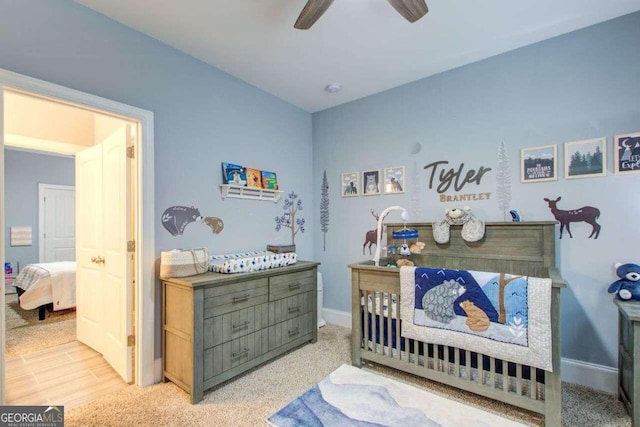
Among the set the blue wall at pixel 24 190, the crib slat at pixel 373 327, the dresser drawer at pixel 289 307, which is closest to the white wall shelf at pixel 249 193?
the dresser drawer at pixel 289 307

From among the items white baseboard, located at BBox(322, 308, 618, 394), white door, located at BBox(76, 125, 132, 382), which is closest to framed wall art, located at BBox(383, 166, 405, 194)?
white baseboard, located at BBox(322, 308, 618, 394)

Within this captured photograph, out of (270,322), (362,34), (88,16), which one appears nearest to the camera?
(88,16)

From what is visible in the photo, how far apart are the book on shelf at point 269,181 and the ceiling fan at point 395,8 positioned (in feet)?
5.51

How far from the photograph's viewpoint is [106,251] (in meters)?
2.59

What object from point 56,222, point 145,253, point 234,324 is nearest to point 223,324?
point 234,324

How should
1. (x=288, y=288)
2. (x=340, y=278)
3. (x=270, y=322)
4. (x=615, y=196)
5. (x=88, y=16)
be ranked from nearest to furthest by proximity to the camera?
1. (x=88, y=16)
2. (x=615, y=196)
3. (x=270, y=322)
4. (x=288, y=288)
5. (x=340, y=278)

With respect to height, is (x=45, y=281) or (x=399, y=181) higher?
(x=399, y=181)

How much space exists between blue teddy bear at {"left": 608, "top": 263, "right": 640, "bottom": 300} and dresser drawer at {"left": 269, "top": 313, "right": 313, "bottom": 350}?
7.80 feet

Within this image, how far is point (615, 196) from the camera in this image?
2.13 metres

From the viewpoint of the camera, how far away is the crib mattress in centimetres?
233

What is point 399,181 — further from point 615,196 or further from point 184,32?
point 184,32

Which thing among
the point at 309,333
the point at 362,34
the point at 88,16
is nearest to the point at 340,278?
the point at 309,333

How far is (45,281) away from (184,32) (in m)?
3.53

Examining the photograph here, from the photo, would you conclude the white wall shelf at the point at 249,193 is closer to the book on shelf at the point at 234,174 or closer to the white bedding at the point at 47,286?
the book on shelf at the point at 234,174
